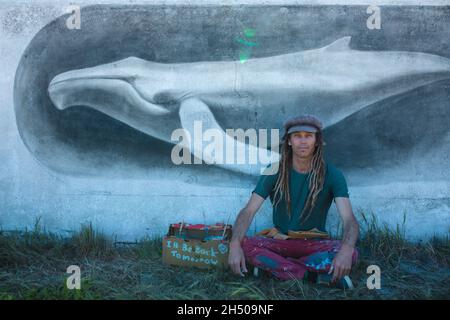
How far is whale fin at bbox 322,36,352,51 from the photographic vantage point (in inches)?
177

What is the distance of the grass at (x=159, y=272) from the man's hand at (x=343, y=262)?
20 cm

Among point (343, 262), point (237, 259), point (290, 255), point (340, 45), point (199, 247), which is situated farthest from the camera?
point (340, 45)

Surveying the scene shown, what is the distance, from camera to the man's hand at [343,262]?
319cm

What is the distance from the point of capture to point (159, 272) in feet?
12.3

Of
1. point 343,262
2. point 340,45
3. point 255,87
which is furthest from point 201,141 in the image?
point 343,262

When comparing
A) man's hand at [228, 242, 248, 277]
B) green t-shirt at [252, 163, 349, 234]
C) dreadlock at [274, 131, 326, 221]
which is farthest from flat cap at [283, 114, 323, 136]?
man's hand at [228, 242, 248, 277]

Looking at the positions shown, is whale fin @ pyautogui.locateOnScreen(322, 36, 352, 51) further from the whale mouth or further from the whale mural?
the whale mouth

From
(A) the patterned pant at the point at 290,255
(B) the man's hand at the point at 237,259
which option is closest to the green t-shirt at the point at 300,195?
(A) the patterned pant at the point at 290,255

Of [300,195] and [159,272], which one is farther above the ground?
[300,195]

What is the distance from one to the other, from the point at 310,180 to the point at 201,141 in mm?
1319

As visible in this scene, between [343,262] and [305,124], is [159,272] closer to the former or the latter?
[343,262]

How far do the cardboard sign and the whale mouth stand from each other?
1.44 meters
